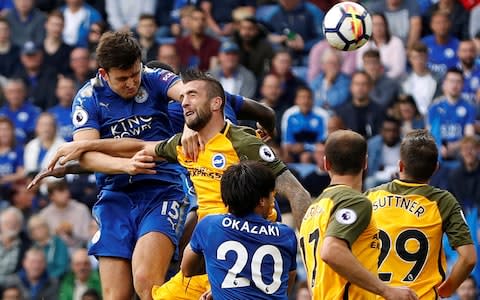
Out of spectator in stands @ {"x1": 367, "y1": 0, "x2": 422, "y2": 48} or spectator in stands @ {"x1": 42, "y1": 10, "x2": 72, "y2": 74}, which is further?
spectator in stands @ {"x1": 42, "y1": 10, "x2": 72, "y2": 74}

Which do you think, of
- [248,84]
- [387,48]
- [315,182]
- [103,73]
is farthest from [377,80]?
[103,73]

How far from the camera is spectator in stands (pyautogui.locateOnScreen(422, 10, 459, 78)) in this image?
59.4ft

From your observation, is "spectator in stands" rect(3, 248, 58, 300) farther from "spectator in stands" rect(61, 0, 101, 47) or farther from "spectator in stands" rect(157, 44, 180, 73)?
"spectator in stands" rect(61, 0, 101, 47)

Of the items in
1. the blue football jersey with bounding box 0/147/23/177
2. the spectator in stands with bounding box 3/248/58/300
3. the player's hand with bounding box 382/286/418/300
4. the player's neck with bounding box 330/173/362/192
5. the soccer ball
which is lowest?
the spectator in stands with bounding box 3/248/58/300

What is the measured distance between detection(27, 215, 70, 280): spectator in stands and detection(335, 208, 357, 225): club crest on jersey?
8652 mm

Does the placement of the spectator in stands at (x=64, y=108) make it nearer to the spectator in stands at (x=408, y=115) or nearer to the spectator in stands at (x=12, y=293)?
the spectator in stands at (x=12, y=293)

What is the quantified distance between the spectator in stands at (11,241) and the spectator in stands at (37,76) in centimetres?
283

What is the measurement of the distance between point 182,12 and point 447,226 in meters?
11.5

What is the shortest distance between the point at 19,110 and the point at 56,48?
144 cm

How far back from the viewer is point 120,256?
980cm

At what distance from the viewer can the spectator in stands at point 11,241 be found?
1644cm

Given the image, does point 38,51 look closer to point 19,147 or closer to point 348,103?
point 19,147

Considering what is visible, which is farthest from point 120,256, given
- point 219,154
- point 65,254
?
point 65,254

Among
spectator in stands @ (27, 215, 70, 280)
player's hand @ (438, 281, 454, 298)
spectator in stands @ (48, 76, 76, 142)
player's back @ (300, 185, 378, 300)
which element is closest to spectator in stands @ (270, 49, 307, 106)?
spectator in stands @ (48, 76, 76, 142)
